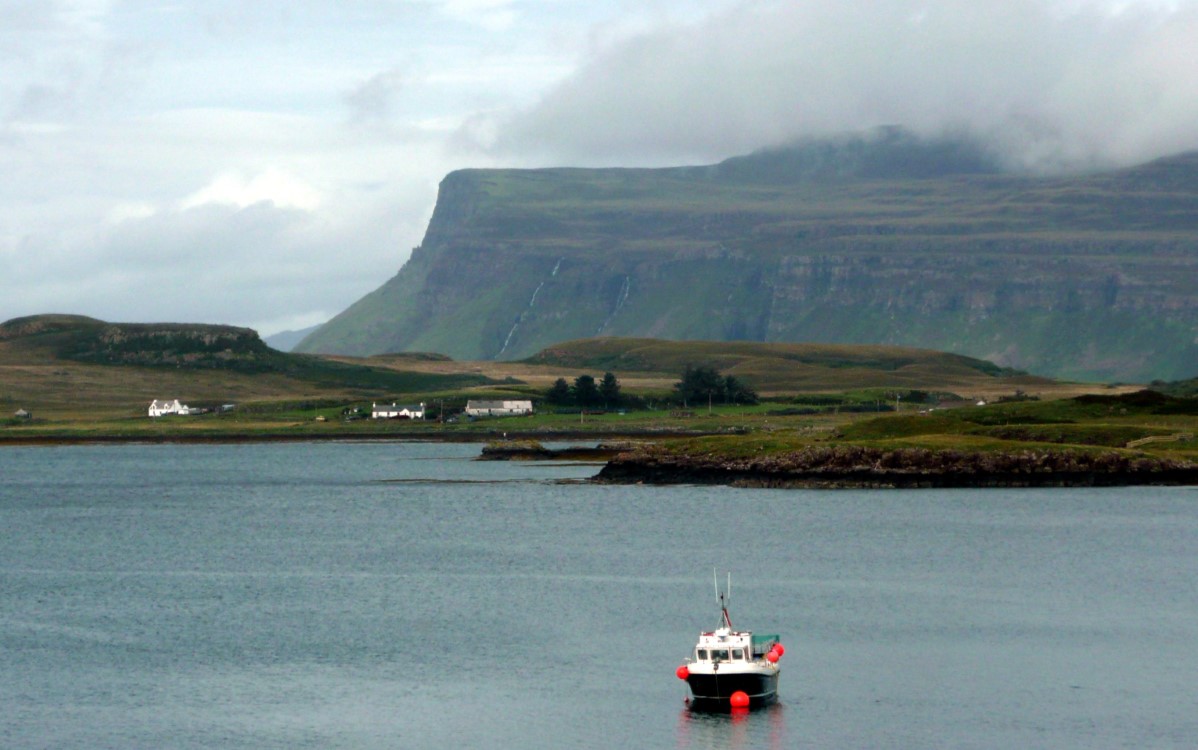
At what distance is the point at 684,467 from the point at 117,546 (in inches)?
1902

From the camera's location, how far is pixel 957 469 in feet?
400

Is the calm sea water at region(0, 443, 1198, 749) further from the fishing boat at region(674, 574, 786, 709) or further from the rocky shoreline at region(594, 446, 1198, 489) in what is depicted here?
the rocky shoreline at region(594, 446, 1198, 489)

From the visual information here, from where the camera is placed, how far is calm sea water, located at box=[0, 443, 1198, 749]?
5038cm

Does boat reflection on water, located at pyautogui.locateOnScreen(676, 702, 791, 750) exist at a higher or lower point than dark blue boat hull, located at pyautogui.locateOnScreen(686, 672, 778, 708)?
lower

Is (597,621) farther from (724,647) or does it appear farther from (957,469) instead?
(957,469)

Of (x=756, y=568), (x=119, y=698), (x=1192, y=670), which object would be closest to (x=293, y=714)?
(x=119, y=698)

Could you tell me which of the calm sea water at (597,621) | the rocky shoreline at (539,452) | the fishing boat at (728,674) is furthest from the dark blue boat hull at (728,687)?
the rocky shoreline at (539,452)

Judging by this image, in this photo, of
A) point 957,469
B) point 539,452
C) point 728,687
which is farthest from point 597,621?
point 539,452

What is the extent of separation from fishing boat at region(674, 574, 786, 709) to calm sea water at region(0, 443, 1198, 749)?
1.02 metres

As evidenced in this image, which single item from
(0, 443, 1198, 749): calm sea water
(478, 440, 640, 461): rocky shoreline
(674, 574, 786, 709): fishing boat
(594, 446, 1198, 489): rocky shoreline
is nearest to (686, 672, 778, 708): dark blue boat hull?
(674, 574, 786, 709): fishing boat

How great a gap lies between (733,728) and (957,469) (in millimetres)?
75195

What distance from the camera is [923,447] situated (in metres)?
126

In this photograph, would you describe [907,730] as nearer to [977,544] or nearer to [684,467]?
[977,544]

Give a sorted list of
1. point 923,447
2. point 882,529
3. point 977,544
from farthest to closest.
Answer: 1. point 923,447
2. point 882,529
3. point 977,544
